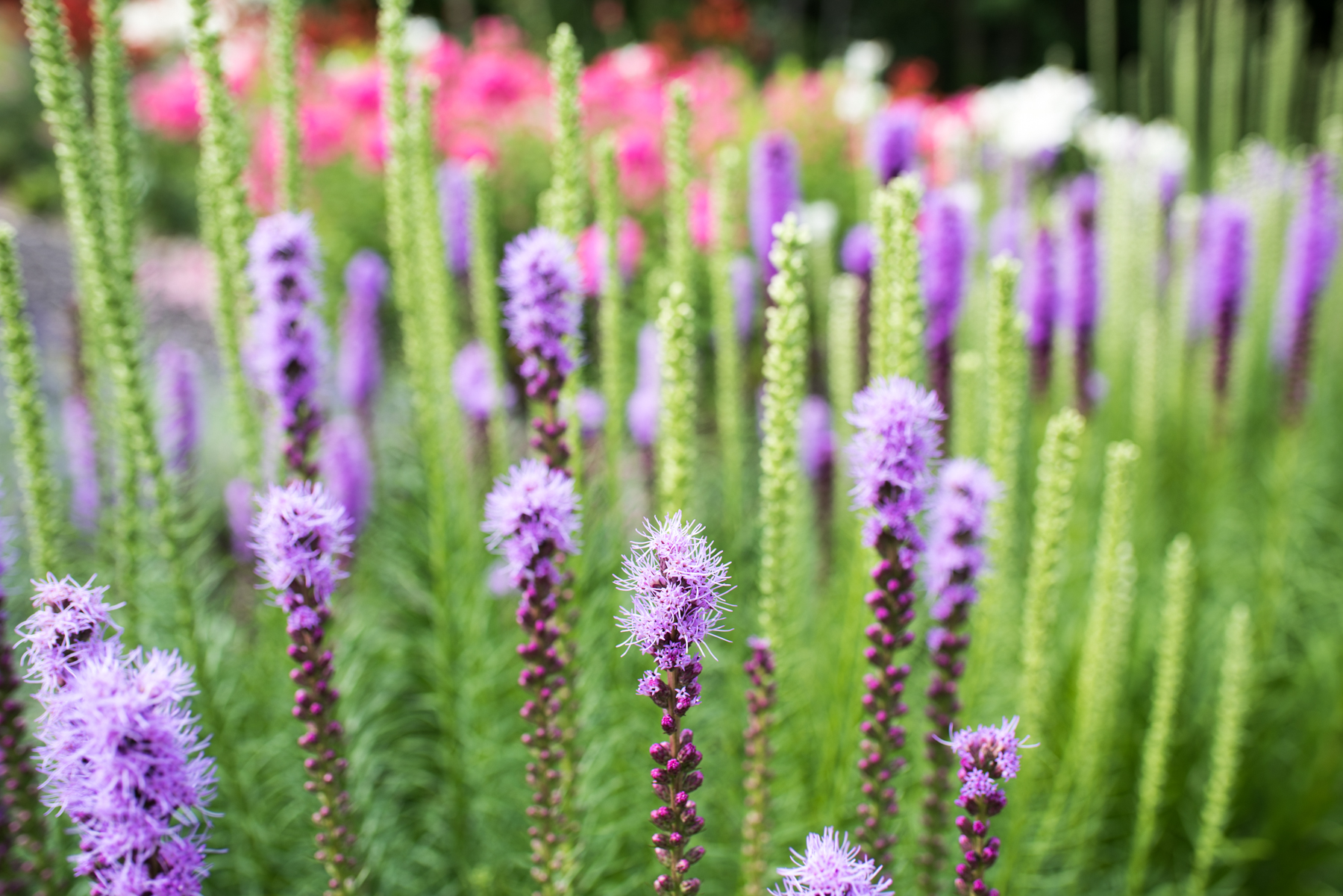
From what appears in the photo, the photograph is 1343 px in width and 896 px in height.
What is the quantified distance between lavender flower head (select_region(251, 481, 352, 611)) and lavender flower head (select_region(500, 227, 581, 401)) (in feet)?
1.76

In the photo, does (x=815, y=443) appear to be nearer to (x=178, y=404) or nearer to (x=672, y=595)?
(x=178, y=404)

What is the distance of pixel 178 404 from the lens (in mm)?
3619

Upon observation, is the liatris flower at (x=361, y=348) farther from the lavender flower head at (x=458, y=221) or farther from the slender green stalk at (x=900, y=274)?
the slender green stalk at (x=900, y=274)

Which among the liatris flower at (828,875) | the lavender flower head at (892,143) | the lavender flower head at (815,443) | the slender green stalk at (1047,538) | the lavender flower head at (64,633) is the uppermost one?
the lavender flower head at (892,143)

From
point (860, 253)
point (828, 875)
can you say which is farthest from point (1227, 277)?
point (828, 875)

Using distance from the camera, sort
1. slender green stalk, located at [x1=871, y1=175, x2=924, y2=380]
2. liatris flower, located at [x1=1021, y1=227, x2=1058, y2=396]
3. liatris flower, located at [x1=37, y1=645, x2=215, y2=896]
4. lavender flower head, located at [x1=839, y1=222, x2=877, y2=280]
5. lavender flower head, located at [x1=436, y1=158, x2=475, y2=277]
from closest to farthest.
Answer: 1. liatris flower, located at [x1=37, y1=645, x2=215, y2=896]
2. slender green stalk, located at [x1=871, y1=175, x2=924, y2=380]
3. lavender flower head, located at [x1=839, y1=222, x2=877, y2=280]
4. liatris flower, located at [x1=1021, y1=227, x2=1058, y2=396]
5. lavender flower head, located at [x1=436, y1=158, x2=475, y2=277]

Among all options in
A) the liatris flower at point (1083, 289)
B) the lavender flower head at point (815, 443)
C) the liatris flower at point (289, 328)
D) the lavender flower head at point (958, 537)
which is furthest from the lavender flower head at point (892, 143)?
the liatris flower at point (289, 328)

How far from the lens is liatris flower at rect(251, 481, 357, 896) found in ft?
4.56

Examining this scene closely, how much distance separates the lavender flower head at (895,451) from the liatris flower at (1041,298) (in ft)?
8.77

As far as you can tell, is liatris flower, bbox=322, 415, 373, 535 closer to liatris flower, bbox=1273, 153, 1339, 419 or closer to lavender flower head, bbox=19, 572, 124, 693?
lavender flower head, bbox=19, 572, 124, 693

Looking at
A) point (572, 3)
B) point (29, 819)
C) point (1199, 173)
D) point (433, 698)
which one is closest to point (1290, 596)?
point (433, 698)

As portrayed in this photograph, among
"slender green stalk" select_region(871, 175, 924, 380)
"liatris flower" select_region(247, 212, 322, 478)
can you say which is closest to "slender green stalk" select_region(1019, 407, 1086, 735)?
"slender green stalk" select_region(871, 175, 924, 380)

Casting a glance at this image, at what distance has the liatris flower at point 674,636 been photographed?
1099mm

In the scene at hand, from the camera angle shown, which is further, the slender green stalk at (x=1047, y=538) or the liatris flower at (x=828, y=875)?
the slender green stalk at (x=1047, y=538)
